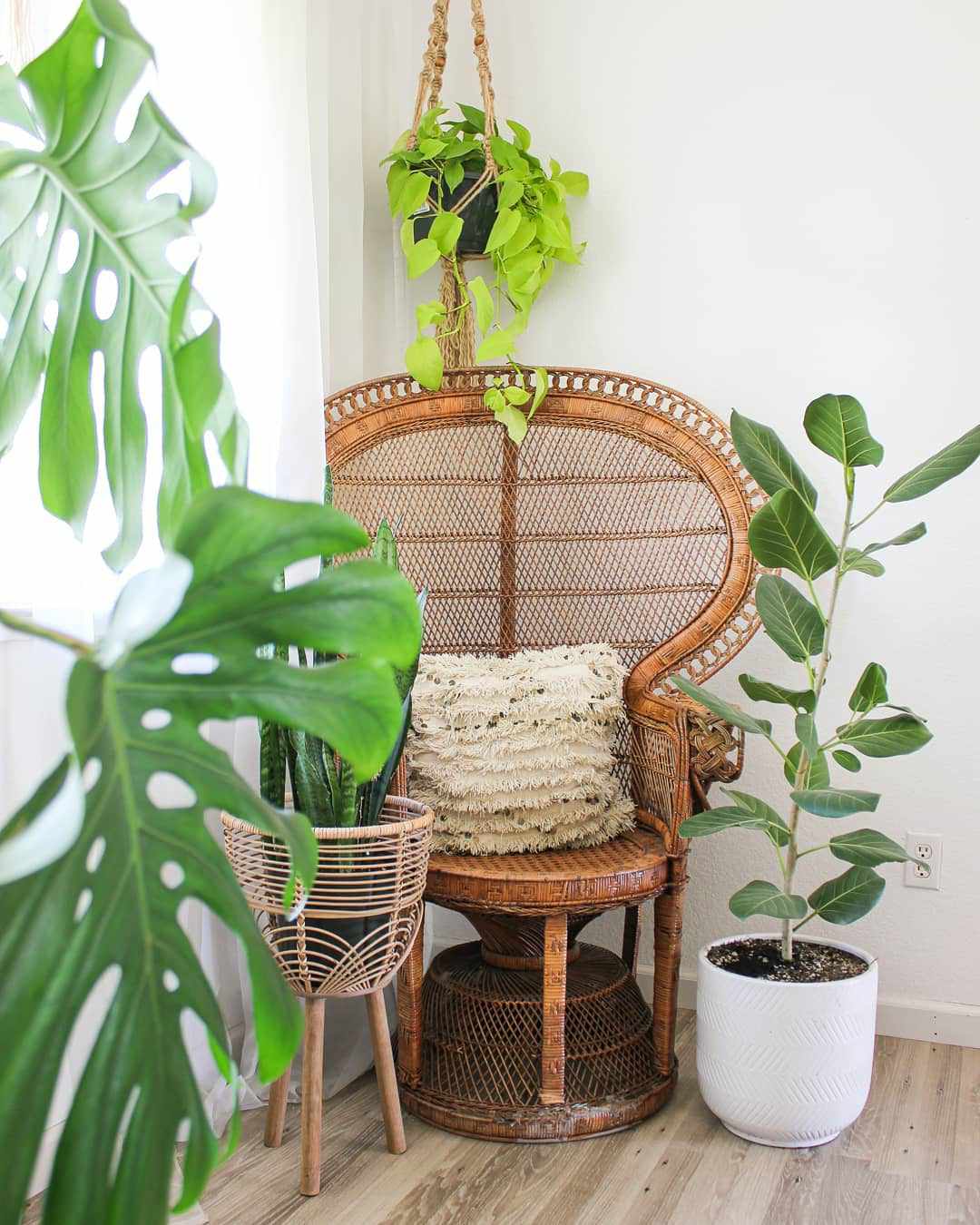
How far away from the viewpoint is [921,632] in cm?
221

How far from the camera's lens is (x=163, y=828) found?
646 mm

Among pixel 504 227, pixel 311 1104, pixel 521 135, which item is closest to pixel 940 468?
pixel 504 227

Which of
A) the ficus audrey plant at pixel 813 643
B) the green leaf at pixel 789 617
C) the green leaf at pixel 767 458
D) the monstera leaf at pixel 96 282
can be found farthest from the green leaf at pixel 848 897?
the monstera leaf at pixel 96 282

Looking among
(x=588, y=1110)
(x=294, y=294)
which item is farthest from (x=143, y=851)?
(x=294, y=294)

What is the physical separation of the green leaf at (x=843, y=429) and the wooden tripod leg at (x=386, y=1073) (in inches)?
40.9

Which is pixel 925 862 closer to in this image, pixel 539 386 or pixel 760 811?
pixel 760 811

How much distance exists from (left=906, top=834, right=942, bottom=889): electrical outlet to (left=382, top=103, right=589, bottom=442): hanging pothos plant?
1.05 m

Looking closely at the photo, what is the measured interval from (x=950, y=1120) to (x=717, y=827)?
640 mm

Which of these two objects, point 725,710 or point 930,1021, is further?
point 930,1021

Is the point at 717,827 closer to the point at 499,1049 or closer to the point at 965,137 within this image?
the point at 499,1049

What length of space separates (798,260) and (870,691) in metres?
0.94

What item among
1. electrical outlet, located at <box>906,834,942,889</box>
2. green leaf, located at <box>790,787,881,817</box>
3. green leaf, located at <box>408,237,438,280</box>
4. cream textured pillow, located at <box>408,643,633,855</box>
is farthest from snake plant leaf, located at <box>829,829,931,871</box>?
green leaf, located at <box>408,237,438,280</box>

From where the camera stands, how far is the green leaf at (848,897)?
1.79m

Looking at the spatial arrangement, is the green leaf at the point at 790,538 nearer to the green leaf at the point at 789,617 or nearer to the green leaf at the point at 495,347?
the green leaf at the point at 789,617
